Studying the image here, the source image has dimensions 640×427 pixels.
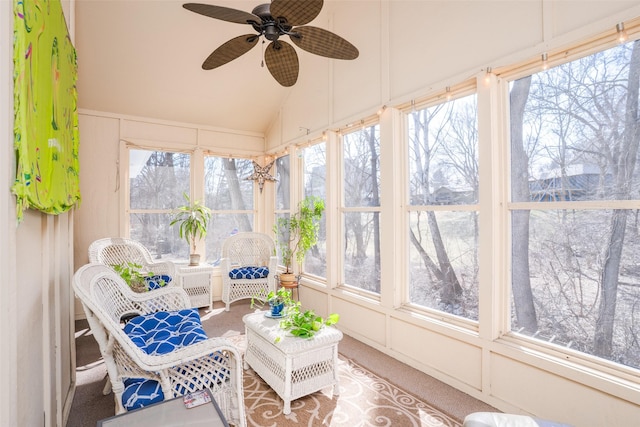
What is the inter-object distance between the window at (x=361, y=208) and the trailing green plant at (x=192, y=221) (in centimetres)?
215

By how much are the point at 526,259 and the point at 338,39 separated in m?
1.96

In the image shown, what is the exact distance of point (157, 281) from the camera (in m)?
3.75

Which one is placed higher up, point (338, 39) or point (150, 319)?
point (338, 39)

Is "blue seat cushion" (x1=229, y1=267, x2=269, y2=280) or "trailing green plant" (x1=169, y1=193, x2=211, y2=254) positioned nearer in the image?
"blue seat cushion" (x1=229, y1=267, x2=269, y2=280)

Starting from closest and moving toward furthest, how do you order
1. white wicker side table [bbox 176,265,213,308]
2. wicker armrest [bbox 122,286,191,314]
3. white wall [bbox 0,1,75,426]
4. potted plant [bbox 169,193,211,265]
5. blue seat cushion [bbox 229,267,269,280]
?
1. white wall [bbox 0,1,75,426]
2. wicker armrest [bbox 122,286,191,314]
3. white wicker side table [bbox 176,265,213,308]
4. blue seat cushion [bbox 229,267,269,280]
5. potted plant [bbox 169,193,211,265]

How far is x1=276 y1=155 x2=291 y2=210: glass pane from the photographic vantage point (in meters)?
5.09

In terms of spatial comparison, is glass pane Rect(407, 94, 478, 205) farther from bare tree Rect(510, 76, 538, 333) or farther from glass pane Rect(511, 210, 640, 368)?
glass pane Rect(511, 210, 640, 368)

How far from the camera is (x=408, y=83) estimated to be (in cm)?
294

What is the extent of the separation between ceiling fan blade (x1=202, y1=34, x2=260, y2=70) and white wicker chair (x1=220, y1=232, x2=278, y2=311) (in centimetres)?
275

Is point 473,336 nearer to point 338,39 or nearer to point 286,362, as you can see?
point 286,362

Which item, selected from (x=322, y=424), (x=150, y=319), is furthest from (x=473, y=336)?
(x=150, y=319)

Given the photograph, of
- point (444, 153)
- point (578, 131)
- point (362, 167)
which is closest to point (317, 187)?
point (362, 167)

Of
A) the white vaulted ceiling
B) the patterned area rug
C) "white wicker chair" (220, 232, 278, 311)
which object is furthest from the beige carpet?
the white vaulted ceiling

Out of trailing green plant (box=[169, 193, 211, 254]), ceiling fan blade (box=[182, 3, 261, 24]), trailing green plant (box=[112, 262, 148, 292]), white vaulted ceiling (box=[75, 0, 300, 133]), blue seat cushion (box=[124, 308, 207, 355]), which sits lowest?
blue seat cushion (box=[124, 308, 207, 355])
